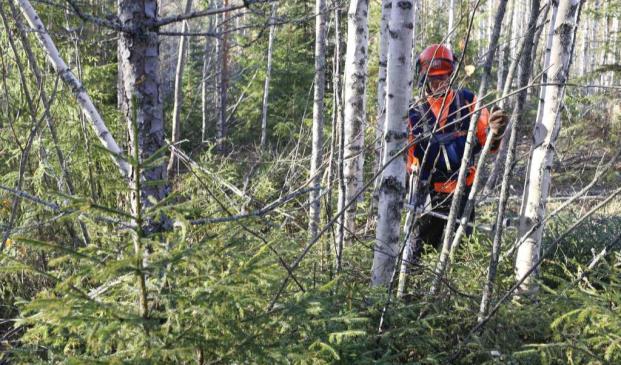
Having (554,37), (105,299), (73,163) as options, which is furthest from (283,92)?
(105,299)

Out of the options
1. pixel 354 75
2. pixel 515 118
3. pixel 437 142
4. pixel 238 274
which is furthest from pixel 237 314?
pixel 354 75

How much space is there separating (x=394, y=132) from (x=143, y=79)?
1.42m

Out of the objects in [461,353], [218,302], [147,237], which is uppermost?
[147,237]

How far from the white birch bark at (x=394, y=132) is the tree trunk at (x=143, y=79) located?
1284 millimetres

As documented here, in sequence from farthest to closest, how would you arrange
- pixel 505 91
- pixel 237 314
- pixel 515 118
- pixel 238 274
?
pixel 505 91
pixel 515 118
pixel 237 314
pixel 238 274

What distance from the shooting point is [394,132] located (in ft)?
9.12

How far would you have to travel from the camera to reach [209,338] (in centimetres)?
166

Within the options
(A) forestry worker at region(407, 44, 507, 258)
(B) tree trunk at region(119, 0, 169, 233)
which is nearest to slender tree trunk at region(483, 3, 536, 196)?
(A) forestry worker at region(407, 44, 507, 258)

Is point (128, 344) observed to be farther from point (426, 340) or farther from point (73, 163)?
point (73, 163)

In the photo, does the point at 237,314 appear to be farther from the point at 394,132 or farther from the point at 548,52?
the point at 548,52

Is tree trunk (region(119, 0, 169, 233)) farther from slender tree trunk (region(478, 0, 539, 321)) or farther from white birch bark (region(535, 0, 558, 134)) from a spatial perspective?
white birch bark (region(535, 0, 558, 134))

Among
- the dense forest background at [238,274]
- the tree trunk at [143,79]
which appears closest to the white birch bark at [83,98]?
the dense forest background at [238,274]

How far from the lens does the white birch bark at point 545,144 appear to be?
2676 millimetres

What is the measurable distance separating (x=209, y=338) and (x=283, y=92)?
510 inches
